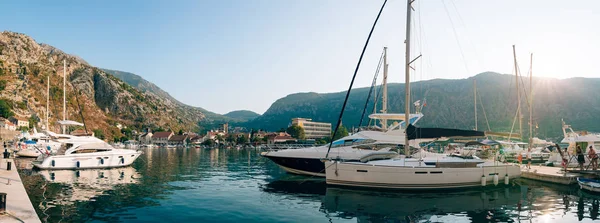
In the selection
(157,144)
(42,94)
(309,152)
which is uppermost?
(42,94)

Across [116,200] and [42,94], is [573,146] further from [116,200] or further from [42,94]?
[42,94]

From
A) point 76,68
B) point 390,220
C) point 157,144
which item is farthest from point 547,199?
point 76,68

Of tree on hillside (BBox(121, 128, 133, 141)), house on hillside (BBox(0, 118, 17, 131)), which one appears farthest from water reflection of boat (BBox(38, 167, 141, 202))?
tree on hillside (BBox(121, 128, 133, 141))

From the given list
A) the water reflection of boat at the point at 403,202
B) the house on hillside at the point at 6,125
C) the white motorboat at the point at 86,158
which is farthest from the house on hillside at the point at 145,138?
the water reflection of boat at the point at 403,202

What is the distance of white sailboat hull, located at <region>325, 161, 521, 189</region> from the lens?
19.9m

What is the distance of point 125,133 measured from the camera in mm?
155625

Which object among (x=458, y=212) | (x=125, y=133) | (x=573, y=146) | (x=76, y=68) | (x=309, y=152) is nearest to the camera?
(x=458, y=212)

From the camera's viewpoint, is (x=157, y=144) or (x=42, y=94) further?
(x=157, y=144)

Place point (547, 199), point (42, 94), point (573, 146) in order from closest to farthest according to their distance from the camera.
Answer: point (547, 199) < point (573, 146) < point (42, 94)

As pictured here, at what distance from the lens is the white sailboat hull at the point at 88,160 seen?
3041cm

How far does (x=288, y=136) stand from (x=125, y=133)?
248 ft

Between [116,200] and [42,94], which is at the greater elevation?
[42,94]

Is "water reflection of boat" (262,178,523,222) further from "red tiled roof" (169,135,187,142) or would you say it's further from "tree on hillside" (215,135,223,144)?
"red tiled roof" (169,135,187,142)

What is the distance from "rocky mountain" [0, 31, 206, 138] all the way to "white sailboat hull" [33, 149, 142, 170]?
182 feet
